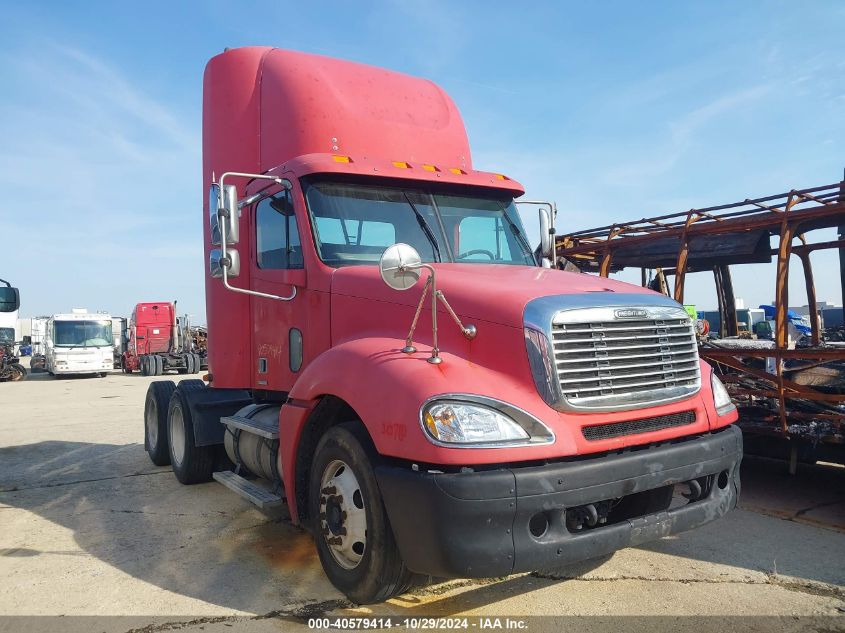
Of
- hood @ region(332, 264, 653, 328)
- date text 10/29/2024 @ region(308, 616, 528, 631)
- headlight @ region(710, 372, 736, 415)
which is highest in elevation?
hood @ region(332, 264, 653, 328)

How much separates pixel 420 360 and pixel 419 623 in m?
1.38

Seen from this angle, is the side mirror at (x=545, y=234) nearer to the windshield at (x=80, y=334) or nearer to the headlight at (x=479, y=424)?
the headlight at (x=479, y=424)

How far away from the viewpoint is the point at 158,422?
7602 millimetres

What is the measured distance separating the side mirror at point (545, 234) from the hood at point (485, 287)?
3.74ft

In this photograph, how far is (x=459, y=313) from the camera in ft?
12.3

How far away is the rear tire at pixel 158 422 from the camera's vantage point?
24.8 ft

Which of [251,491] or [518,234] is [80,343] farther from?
[518,234]

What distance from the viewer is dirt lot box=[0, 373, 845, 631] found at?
3.69 metres

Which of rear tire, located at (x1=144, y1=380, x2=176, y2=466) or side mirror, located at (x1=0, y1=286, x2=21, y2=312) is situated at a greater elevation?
side mirror, located at (x1=0, y1=286, x2=21, y2=312)

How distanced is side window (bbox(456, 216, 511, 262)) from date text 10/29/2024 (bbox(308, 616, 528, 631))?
241cm

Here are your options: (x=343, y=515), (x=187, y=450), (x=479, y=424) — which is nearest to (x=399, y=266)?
(x=479, y=424)

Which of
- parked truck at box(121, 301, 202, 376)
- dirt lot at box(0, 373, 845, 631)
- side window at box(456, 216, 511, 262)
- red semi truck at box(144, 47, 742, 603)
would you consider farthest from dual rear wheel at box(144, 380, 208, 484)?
parked truck at box(121, 301, 202, 376)

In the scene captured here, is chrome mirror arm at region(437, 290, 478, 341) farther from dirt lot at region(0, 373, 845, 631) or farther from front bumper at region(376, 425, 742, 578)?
dirt lot at region(0, 373, 845, 631)

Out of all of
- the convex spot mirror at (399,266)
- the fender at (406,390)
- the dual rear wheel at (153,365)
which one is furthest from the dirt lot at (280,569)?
the dual rear wheel at (153,365)
